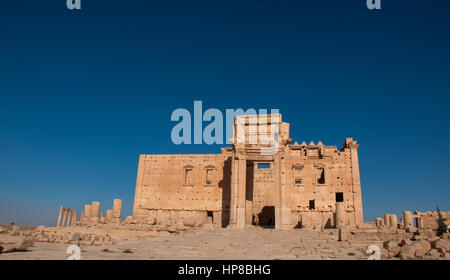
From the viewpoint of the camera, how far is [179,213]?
3256cm

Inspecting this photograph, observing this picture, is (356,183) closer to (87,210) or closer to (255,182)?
(255,182)

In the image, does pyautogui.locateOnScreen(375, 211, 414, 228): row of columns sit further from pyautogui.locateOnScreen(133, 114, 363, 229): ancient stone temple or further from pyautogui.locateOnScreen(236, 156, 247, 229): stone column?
pyautogui.locateOnScreen(236, 156, 247, 229): stone column

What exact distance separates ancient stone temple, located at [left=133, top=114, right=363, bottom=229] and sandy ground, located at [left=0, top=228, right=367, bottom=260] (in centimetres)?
776

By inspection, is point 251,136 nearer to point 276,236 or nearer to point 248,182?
point 248,182

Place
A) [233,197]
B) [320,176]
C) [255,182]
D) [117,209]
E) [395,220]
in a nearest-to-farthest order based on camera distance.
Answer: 1. [233,197]
2. [395,220]
3. [117,209]
4. [320,176]
5. [255,182]

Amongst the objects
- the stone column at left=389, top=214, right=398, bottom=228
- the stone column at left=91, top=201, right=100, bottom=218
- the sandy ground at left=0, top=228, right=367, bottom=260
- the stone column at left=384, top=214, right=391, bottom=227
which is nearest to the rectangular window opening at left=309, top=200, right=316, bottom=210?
the stone column at left=384, top=214, right=391, bottom=227

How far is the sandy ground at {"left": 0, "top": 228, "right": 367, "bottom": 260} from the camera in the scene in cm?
1187

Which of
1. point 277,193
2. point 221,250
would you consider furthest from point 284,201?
point 221,250

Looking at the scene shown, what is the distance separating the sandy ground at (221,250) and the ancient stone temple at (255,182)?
7762 mm

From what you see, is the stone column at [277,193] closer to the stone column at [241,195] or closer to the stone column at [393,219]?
the stone column at [241,195]

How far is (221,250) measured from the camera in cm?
1470

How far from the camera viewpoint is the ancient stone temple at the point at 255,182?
1073 inches

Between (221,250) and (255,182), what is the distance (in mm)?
20036
